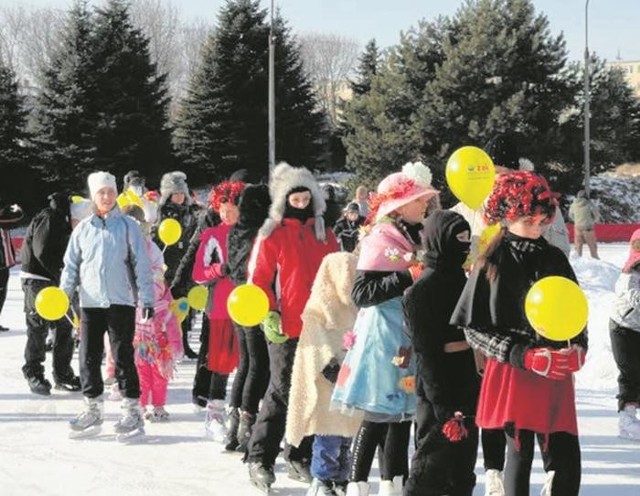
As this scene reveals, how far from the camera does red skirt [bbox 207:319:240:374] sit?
21.6 feet

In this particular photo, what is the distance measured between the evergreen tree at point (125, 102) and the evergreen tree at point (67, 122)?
363 mm

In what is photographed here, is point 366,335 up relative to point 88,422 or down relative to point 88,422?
up

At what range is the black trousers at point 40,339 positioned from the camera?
8.09 m

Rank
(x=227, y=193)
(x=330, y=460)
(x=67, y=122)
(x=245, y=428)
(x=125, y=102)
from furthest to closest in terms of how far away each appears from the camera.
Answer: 1. (x=125, y=102)
2. (x=67, y=122)
3. (x=227, y=193)
4. (x=245, y=428)
5. (x=330, y=460)

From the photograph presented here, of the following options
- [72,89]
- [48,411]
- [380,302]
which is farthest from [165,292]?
[72,89]

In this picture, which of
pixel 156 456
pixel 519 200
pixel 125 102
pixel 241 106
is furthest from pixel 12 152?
pixel 519 200

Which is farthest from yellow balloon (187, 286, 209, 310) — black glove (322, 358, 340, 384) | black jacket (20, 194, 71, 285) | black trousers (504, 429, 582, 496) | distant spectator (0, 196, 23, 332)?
black trousers (504, 429, 582, 496)

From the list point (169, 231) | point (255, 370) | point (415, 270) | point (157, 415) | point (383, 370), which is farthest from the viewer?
point (169, 231)

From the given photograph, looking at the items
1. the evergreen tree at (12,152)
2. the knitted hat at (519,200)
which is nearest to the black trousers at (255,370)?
the knitted hat at (519,200)

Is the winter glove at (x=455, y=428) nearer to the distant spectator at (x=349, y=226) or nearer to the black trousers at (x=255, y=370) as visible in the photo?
the black trousers at (x=255, y=370)

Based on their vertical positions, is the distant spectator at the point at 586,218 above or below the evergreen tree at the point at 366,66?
below

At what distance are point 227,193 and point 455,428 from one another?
10.6ft

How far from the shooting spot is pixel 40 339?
8.10m

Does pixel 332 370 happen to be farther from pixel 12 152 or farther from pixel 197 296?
pixel 12 152
